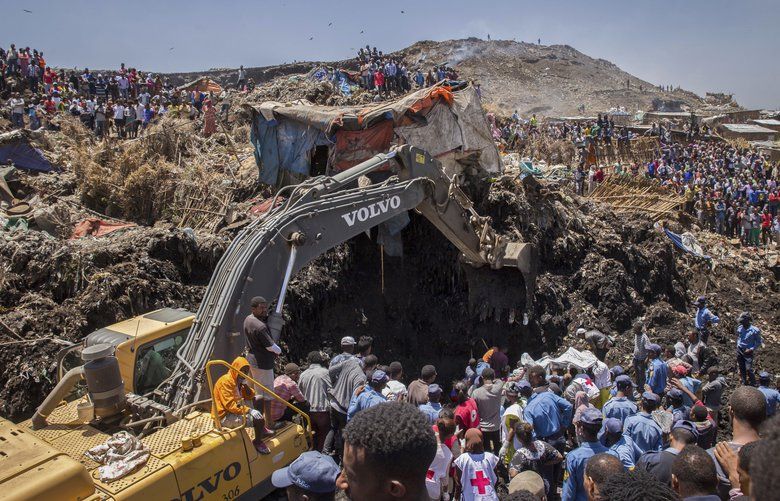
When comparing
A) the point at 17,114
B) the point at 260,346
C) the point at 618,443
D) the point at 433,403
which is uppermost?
the point at 17,114

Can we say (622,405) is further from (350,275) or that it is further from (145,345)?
(350,275)

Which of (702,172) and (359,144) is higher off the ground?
(359,144)

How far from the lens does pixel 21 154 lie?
14.5 meters

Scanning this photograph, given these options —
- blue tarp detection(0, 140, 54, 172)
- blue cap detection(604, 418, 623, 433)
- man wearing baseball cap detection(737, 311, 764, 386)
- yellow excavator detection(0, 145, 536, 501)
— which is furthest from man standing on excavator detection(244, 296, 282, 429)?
blue tarp detection(0, 140, 54, 172)

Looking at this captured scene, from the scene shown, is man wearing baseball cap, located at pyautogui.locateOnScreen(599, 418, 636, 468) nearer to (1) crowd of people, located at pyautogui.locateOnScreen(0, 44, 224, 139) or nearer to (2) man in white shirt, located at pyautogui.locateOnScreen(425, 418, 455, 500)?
(2) man in white shirt, located at pyautogui.locateOnScreen(425, 418, 455, 500)

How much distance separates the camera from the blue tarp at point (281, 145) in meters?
11.9

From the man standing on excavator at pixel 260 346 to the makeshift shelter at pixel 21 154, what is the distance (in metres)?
11.6

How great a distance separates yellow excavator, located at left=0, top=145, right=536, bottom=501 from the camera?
418 centimetres

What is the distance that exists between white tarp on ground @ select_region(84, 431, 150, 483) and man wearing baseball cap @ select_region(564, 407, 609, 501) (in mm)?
3459

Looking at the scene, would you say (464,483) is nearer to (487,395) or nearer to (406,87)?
(487,395)

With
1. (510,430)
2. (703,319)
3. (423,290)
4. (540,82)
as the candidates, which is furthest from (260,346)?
(540,82)

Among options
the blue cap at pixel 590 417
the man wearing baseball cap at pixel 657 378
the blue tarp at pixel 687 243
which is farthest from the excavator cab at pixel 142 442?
the blue tarp at pixel 687 243

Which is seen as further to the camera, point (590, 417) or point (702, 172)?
point (702, 172)

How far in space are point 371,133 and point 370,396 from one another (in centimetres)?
604
